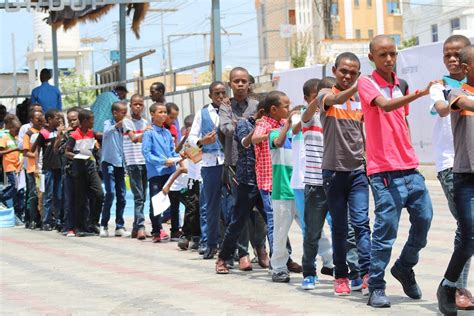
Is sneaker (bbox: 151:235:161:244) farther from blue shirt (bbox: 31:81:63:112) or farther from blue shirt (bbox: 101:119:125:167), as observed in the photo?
blue shirt (bbox: 31:81:63:112)

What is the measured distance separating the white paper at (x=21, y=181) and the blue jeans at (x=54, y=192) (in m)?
1.23

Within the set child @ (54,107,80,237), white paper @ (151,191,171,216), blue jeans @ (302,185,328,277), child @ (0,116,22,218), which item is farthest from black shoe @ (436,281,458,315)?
child @ (0,116,22,218)

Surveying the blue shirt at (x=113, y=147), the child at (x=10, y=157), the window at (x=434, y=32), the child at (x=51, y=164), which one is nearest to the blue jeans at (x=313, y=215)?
the blue shirt at (x=113, y=147)

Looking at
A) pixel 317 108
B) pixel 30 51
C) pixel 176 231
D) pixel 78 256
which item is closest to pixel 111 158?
pixel 176 231

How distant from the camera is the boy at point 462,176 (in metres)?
7.43

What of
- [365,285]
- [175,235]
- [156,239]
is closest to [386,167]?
[365,285]

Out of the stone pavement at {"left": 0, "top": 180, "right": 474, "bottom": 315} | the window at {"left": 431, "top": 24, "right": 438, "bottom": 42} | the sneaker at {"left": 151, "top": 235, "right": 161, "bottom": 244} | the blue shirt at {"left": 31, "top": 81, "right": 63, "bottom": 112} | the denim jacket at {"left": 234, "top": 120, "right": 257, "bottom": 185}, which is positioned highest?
the window at {"left": 431, "top": 24, "right": 438, "bottom": 42}

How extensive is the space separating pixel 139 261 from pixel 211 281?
2125mm

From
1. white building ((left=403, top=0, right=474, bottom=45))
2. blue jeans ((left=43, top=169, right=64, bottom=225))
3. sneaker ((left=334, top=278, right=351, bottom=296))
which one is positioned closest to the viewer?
sneaker ((left=334, top=278, right=351, bottom=296))

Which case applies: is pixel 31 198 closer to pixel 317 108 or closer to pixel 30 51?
pixel 317 108

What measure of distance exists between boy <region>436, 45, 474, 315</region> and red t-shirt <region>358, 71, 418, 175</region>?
20.1 inches

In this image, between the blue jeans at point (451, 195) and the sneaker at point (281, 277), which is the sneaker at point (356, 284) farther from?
the blue jeans at point (451, 195)

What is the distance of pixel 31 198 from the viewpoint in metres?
17.7

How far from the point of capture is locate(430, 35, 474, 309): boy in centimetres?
776
